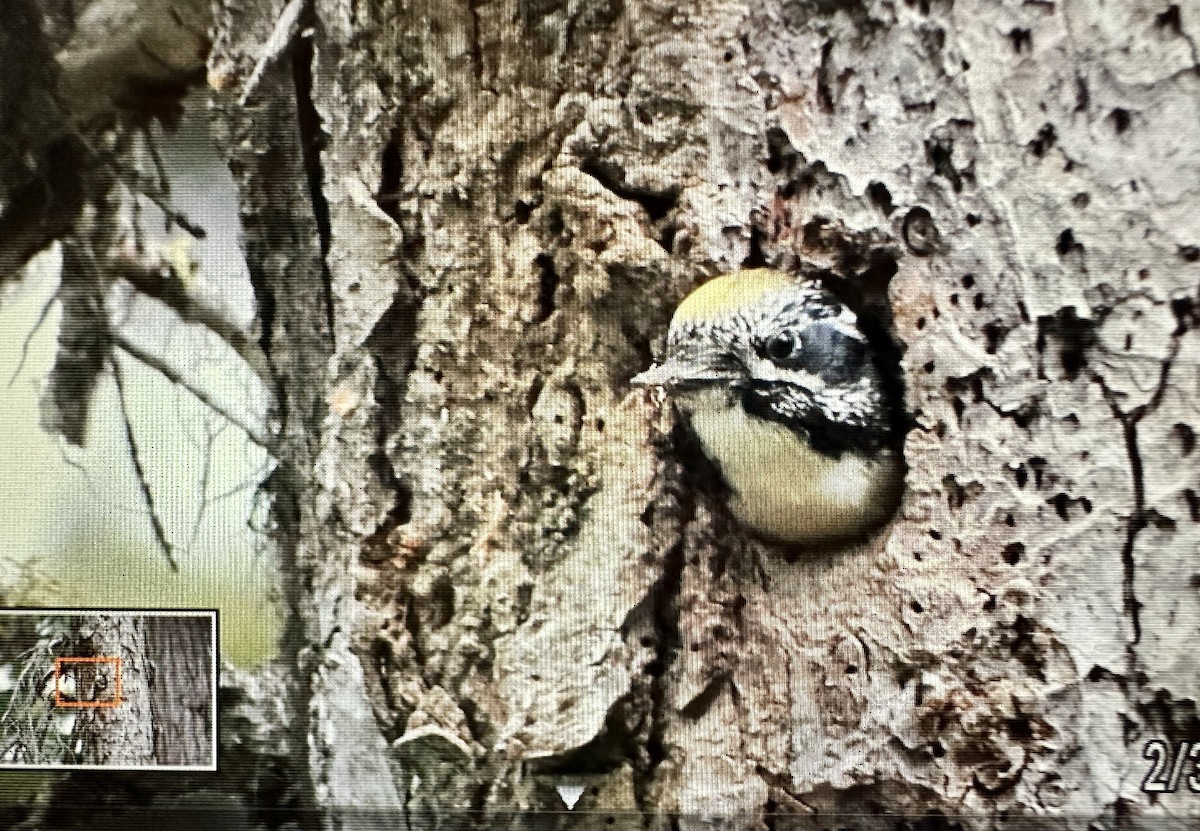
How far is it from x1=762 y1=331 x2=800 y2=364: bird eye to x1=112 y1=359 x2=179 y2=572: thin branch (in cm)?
60

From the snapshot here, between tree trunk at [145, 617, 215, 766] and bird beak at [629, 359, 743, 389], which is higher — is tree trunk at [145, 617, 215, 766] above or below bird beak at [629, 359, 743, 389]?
below

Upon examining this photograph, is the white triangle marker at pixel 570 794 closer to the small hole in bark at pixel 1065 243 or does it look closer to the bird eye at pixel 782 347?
the bird eye at pixel 782 347

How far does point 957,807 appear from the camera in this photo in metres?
0.79

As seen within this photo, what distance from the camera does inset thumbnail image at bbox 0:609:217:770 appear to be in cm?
89

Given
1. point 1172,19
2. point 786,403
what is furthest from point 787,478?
point 1172,19

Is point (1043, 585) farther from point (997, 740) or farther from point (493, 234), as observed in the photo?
point (493, 234)

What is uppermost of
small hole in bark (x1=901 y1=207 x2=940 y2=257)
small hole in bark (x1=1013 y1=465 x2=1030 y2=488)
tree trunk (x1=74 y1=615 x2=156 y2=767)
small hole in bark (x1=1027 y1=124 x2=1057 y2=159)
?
small hole in bark (x1=1027 y1=124 x2=1057 y2=159)

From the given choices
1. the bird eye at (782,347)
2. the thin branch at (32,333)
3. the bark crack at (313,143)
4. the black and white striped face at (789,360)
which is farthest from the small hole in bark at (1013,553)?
the thin branch at (32,333)

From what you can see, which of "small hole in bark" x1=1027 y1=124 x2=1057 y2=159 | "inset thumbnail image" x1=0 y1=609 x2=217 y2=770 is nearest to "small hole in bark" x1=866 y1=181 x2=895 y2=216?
"small hole in bark" x1=1027 y1=124 x2=1057 y2=159

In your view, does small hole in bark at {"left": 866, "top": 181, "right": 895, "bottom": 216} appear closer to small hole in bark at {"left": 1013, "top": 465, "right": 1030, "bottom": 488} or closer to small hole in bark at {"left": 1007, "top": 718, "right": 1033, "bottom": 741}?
small hole in bark at {"left": 1013, "top": 465, "right": 1030, "bottom": 488}

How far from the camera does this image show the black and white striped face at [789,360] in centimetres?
77

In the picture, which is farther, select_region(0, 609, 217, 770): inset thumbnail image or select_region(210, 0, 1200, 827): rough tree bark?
select_region(0, 609, 217, 770): inset thumbnail image

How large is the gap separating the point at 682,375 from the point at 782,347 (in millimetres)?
89

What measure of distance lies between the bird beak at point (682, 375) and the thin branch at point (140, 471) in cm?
49
